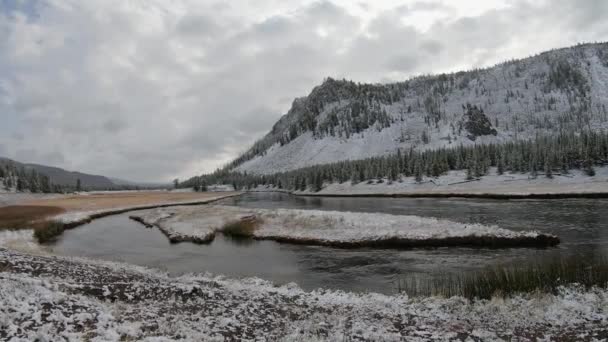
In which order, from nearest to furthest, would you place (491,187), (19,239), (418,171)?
(19,239) < (491,187) < (418,171)

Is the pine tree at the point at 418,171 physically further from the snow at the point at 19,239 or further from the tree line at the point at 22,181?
the tree line at the point at 22,181

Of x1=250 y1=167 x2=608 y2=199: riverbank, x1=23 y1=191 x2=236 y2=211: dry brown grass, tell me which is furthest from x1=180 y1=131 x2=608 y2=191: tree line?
x1=23 y1=191 x2=236 y2=211: dry brown grass

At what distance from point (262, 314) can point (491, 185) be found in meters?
99.4

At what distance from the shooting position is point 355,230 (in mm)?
37406

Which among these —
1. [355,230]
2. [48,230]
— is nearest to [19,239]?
[48,230]

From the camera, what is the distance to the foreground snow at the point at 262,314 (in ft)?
38.4

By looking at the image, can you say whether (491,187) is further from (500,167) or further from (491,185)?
(500,167)

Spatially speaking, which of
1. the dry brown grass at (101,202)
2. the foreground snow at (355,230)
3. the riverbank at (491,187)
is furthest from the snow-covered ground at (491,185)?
the dry brown grass at (101,202)

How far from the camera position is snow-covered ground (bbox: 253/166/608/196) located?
261 ft

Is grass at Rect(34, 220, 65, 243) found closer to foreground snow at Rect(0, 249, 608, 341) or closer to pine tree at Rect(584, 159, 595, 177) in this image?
foreground snow at Rect(0, 249, 608, 341)

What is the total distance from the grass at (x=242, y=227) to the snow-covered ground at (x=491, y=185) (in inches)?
2232

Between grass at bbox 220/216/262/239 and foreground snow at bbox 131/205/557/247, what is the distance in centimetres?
56

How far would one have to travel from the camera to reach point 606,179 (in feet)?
283

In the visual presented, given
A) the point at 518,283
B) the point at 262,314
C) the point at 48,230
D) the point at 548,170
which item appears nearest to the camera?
the point at 262,314
